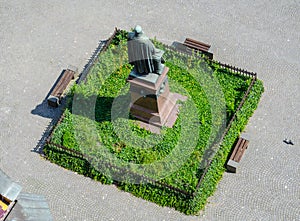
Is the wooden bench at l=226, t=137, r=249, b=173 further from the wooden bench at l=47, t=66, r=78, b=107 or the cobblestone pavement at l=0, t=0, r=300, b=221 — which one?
the wooden bench at l=47, t=66, r=78, b=107

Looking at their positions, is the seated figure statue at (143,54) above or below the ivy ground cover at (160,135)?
above

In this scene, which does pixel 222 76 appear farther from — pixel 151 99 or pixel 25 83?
pixel 25 83

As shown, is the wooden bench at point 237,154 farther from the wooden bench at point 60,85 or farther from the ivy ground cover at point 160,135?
the wooden bench at point 60,85

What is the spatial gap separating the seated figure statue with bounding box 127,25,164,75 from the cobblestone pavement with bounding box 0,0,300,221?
16.0 ft

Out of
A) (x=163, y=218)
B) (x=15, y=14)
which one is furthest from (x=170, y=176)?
(x=15, y=14)

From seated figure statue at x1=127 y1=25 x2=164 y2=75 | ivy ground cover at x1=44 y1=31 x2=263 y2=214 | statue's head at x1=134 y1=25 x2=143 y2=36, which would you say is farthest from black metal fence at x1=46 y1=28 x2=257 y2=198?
statue's head at x1=134 y1=25 x2=143 y2=36

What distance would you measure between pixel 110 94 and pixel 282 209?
9027mm

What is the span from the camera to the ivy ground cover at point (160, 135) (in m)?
25.8

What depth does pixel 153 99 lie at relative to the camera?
2666 centimetres

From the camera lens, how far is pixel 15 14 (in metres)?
33.1

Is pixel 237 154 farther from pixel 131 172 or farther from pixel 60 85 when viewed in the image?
pixel 60 85

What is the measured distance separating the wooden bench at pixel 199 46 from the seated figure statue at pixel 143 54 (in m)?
4.57

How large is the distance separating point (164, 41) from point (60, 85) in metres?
5.54

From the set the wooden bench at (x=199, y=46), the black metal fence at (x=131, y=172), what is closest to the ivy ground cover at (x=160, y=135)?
the black metal fence at (x=131, y=172)
